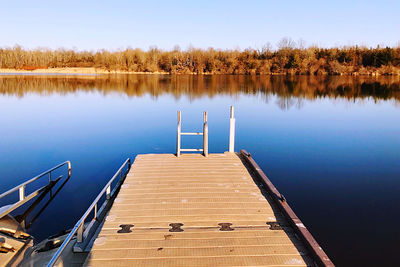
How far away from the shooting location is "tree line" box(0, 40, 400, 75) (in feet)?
215

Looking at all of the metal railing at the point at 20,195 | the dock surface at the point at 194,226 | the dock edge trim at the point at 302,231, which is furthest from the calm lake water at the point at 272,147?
the dock surface at the point at 194,226

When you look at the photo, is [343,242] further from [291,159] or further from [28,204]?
[28,204]

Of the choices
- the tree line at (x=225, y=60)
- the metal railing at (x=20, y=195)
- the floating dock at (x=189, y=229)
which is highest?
the tree line at (x=225, y=60)

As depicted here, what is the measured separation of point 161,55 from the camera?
252 ft

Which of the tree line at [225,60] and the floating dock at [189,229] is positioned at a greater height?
the tree line at [225,60]

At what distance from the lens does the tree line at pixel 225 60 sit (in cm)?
6562

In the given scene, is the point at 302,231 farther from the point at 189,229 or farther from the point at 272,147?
the point at 272,147

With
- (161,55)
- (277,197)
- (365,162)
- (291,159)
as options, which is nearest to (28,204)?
(277,197)

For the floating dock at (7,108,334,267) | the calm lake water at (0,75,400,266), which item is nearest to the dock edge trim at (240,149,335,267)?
the floating dock at (7,108,334,267)

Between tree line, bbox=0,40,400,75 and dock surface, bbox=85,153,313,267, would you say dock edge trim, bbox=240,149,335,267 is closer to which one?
dock surface, bbox=85,153,313,267

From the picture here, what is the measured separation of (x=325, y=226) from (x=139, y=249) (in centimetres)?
419

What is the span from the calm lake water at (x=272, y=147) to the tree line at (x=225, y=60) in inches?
1686

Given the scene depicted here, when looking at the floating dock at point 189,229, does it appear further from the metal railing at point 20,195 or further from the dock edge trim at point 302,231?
the metal railing at point 20,195

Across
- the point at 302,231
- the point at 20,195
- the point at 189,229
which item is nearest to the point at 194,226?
the point at 189,229
